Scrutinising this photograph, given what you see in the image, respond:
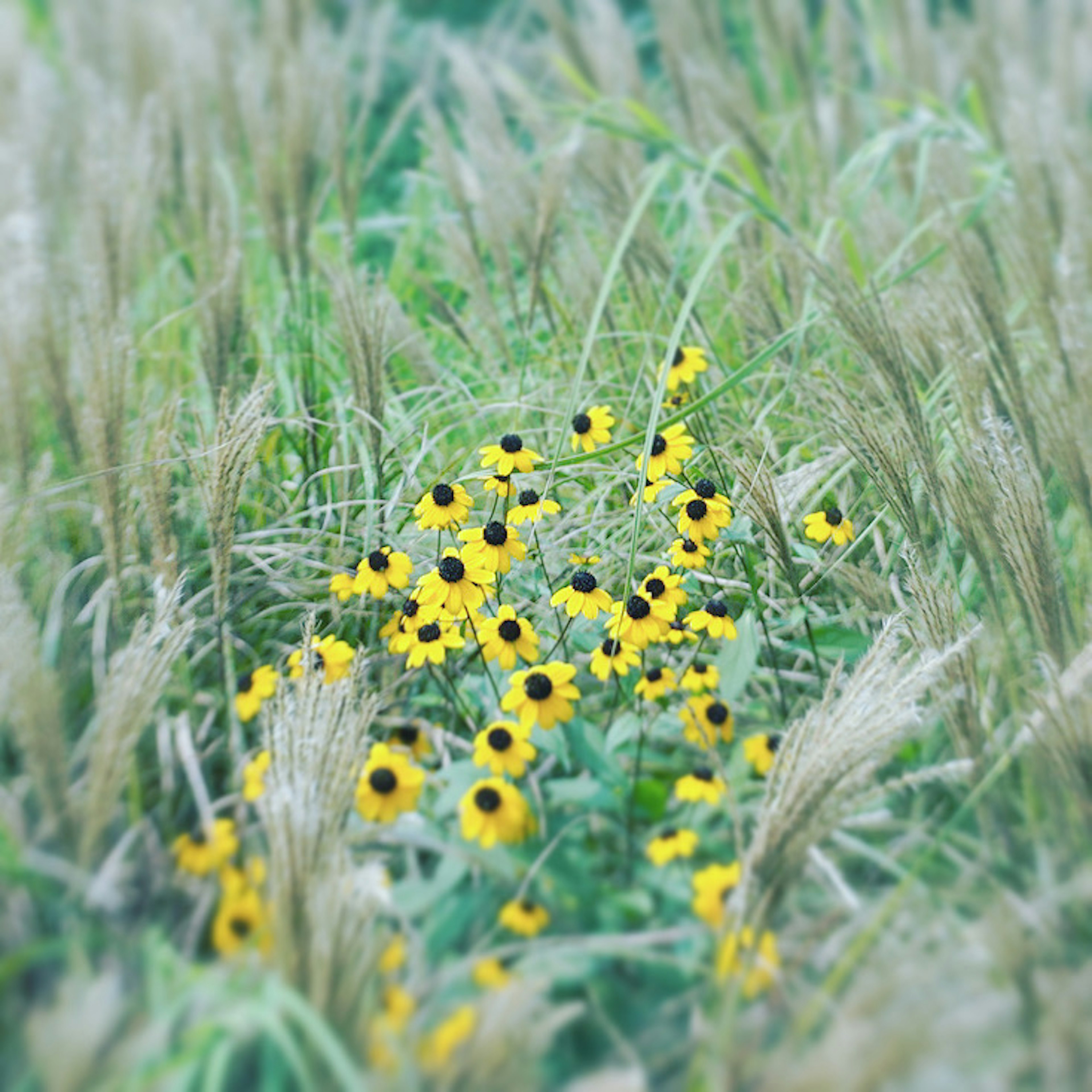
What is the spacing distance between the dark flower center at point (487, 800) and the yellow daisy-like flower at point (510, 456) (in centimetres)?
49

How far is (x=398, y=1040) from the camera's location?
72 cm

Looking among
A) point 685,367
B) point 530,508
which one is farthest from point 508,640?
point 685,367

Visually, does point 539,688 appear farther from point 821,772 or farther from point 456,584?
point 821,772

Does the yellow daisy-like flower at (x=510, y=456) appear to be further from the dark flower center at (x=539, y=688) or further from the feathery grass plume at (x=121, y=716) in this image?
the feathery grass plume at (x=121, y=716)

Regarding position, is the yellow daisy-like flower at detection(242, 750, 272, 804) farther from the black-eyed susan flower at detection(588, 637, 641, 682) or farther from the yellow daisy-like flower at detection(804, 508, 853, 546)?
the yellow daisy-like flower at detection(804, 508, 853, 546)

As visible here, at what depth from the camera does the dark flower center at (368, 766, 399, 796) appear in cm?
94

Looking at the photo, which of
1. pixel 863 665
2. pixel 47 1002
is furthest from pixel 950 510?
pixel 47 1002

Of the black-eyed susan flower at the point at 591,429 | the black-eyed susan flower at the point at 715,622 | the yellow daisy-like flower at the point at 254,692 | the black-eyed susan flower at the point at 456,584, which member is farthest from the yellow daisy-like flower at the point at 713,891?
the black-eyed susan flower at the point at 591,429

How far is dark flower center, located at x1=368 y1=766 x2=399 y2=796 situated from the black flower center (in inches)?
13.5

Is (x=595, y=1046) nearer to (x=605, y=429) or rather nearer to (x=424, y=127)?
(x=605, y=429)

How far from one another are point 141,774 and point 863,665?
0.84 m

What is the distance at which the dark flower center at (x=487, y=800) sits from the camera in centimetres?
91

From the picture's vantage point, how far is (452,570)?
112 centimetres

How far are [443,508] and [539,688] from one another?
328mm
